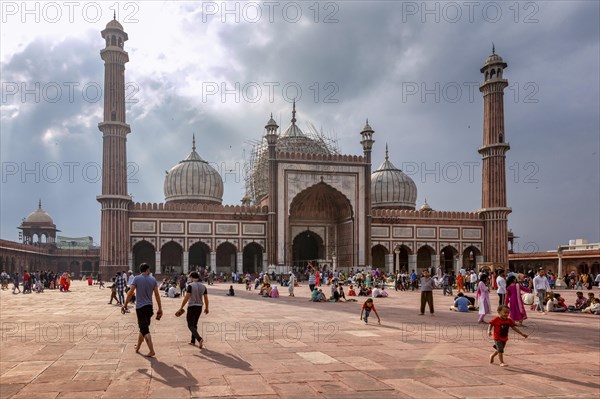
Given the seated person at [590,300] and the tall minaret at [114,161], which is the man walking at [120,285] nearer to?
the seated person at [590,300]

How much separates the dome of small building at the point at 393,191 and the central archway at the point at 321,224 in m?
8.62

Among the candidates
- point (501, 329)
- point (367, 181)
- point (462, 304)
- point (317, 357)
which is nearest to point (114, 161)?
point (367, 181)

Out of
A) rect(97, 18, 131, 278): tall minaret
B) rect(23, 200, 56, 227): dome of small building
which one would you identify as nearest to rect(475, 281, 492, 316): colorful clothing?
rect(97, 18, 131, 278): tall minaret

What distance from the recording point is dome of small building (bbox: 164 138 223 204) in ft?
154

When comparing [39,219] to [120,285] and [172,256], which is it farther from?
[120,285]

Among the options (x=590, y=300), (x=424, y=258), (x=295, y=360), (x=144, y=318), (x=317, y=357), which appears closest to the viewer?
(x=295, y=360)

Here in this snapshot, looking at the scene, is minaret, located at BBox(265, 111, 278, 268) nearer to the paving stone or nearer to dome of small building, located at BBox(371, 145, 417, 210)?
dome of small building, located at BBox(371, 145, 417, 210)

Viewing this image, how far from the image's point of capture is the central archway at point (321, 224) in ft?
137

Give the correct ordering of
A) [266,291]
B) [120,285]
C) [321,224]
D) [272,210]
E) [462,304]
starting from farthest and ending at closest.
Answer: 1. [321,224]
2. [272,210]
3. [266,291]
4. [120,285]
5. [462,304]

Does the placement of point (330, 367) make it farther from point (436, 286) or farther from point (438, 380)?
point (436, 286)

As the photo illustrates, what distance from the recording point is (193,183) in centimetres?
4691

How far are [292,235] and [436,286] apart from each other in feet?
49.6

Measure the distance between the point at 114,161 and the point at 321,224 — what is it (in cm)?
1570

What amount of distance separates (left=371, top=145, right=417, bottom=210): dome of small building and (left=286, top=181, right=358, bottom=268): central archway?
8.62m
